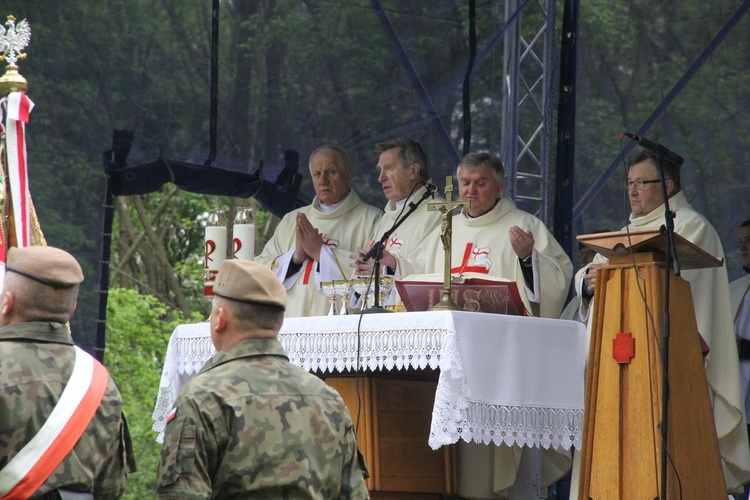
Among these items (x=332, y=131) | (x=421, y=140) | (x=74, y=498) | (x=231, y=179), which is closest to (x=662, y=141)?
(x=421, y=140)

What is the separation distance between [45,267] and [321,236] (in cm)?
405

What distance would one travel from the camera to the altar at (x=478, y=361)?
4957 millimetres

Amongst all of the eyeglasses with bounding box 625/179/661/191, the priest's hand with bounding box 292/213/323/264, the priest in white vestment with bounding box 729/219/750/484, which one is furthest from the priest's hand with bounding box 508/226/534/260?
the priest in white vestment with bounding box 729/219/750/484

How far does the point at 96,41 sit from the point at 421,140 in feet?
7.56

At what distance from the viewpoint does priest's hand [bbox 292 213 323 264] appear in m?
7.13

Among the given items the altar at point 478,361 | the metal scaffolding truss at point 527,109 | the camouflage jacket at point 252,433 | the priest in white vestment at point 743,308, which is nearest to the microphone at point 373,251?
the altar at point 478,361

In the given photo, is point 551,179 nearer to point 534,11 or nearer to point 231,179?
point 534,11

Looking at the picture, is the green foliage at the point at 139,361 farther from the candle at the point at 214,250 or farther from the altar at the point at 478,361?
the altar at the point at 478,361

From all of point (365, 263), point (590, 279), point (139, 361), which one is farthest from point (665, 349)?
point (139, 361)

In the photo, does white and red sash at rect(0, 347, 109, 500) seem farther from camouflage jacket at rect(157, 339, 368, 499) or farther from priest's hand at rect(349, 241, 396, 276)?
priest's hand at rect(349, 241, 396, 276)

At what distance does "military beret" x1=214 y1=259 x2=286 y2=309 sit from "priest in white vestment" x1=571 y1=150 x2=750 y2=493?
2.75 metres

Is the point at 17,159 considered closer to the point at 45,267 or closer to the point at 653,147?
the point at 45,267

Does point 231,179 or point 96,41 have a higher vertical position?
point 96,41

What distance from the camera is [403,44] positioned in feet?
27.8
